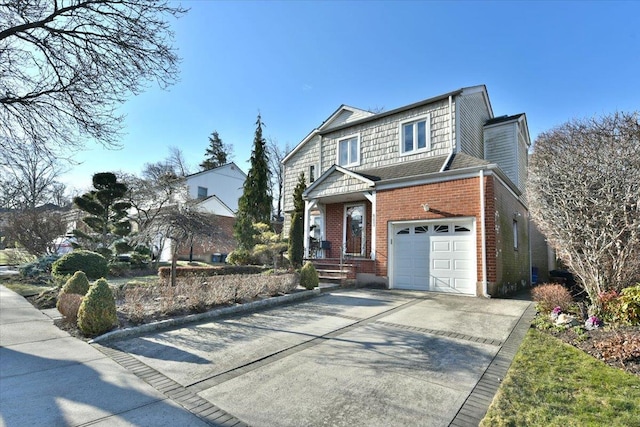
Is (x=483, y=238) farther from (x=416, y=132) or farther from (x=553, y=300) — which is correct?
(x=416, y=132)

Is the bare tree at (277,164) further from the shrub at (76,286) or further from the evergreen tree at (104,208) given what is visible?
the shrub at (76,286)

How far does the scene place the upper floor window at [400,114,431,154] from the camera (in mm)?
13345

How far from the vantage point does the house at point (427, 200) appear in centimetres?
1012

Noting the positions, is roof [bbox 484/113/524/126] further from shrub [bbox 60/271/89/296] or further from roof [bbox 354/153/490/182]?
shrub [bbox 60/271/89/296]

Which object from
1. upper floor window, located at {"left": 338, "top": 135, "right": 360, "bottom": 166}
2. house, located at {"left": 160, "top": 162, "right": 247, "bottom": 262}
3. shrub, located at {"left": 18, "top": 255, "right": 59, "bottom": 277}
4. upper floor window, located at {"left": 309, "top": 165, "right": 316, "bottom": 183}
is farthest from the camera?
house, located at {"left": 160, "top": 162, "right": 247, "bottom": 262}

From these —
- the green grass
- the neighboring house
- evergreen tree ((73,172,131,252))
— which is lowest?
the green grass

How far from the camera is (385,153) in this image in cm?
1457

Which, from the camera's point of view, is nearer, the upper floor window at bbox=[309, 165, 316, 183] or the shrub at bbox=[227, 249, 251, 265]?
the shrub at bbox=[227, 249, 251, 265]

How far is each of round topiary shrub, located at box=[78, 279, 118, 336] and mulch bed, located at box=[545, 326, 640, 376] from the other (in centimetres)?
→ 785

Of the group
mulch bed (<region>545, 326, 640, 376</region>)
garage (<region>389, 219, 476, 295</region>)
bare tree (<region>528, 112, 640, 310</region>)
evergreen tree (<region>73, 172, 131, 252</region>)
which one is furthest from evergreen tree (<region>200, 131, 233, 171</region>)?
mulch bed (<region>545, 326, 640, 376</region>)

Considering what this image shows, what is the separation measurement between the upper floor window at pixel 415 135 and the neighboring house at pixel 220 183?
766 inches

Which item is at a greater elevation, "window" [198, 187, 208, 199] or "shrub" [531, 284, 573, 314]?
"window" [198, 187, 208, 199]

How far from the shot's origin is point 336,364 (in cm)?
442

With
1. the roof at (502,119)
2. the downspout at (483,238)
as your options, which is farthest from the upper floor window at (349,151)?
the downspout at (483,238)
